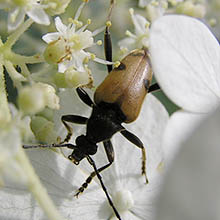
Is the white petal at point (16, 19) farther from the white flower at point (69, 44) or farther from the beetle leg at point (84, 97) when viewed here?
the beetle leg at point (84, 97)

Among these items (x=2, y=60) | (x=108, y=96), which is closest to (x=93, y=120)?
(x=108, y=96)

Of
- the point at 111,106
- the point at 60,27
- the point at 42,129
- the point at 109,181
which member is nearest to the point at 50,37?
the point at 60,27

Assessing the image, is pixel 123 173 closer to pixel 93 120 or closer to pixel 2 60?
pixel 93 120

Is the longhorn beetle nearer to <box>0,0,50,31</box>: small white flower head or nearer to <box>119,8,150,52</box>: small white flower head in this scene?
<box>119,8,150,52</box>: small white flower head

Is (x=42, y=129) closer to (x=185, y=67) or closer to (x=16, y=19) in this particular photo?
(x=16, y=19)

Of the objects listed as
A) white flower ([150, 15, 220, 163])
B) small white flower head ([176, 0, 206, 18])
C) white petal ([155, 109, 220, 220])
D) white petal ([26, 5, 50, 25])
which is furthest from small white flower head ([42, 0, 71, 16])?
white petal ([155, 109, 220, 220])

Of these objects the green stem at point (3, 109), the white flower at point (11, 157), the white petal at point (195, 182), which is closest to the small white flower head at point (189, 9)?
the green stem at point (3, 109)
